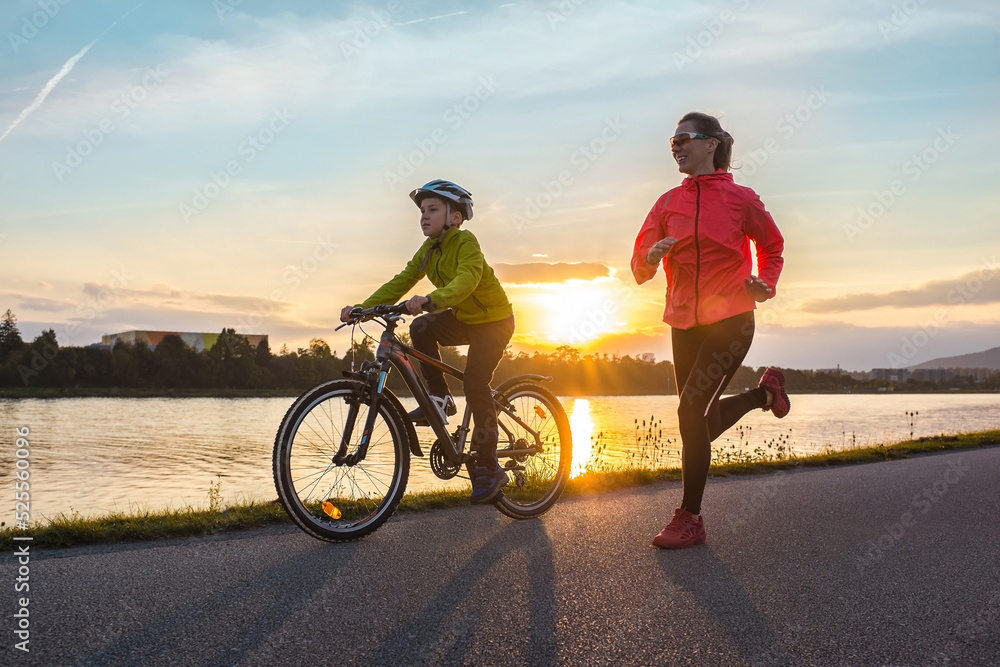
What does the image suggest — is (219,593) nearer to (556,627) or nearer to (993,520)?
(556,627)

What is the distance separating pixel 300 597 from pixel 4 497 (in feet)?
36.7

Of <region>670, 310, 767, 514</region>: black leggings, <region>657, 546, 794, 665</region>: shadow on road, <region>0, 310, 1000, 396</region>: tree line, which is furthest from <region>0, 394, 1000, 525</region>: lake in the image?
<region>0, 310, 1000, 396</region>: tree line

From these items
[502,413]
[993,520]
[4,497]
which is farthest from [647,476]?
[4,497]

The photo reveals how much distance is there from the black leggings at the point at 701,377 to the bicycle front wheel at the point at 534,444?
4.27ft

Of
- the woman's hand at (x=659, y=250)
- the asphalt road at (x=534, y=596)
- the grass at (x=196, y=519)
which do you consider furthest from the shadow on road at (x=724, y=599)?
the grass at (x=196, y=519)

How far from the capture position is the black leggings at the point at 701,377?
15.0 feet

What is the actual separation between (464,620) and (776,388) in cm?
309

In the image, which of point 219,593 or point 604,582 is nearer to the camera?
point 219,593

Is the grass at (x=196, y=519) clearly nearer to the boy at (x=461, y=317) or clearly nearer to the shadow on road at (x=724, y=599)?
the boy at (x=461, y=317)

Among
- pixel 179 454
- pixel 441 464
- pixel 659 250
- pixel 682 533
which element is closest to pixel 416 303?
pixel 441 464

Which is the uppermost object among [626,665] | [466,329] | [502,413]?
[466,329]

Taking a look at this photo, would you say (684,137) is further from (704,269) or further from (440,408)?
(440,408)

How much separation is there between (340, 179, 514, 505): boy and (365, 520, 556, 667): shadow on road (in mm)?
968

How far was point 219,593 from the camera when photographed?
3348mm
